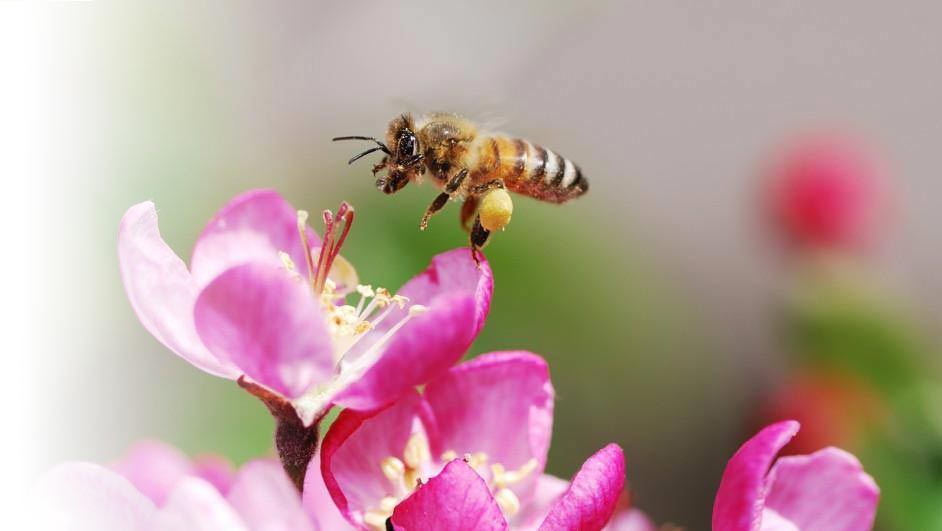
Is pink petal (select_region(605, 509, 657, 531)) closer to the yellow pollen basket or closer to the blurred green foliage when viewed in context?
the yellow pollen basket

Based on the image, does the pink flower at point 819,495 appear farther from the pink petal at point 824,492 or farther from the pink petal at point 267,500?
the pink petal at point 267,500

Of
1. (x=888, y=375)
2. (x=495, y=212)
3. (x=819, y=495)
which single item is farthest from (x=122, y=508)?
(x=888, y=375)

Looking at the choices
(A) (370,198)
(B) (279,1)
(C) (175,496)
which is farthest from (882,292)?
(B) (279,1)

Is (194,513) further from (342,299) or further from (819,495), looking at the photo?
(819,495)

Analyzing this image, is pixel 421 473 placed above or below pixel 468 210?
below

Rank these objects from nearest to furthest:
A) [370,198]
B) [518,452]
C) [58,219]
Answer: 1. [518,452]
2. [58,219]
3. [370,198]

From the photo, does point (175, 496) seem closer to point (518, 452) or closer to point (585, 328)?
point (518, 452)

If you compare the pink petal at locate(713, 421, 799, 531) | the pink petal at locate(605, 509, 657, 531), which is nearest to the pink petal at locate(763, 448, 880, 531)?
the pink petal at locate(713, 421, 799, 531)
